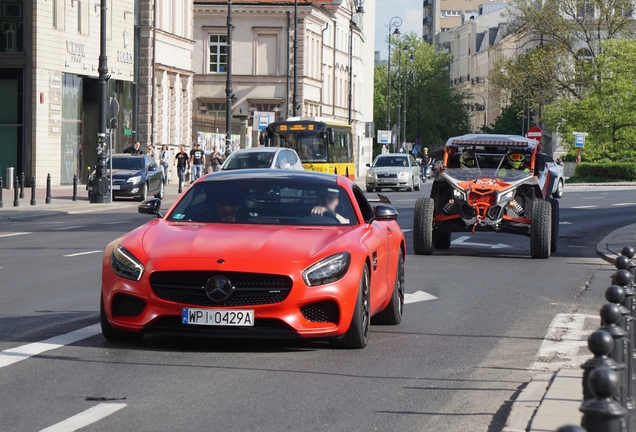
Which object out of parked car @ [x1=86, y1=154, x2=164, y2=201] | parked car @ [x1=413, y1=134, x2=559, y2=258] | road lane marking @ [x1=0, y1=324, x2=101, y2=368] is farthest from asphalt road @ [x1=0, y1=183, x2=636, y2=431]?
parked car @ [x1=86, y1=154, x2=164, y2=201]

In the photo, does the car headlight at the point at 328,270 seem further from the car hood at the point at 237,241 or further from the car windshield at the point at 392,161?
the car windshield at the point at 392,161

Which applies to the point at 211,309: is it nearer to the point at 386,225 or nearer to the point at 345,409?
the point at 345,409

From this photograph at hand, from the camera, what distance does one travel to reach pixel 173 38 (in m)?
60.9

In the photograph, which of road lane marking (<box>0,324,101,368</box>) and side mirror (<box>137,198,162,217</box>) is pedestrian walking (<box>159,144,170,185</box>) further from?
road lane marking (<box>0,324,101,368</box>)

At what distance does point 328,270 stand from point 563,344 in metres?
2.27

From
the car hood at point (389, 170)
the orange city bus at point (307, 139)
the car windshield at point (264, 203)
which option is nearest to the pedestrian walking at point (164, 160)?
the orange city bus at point (307, 139)

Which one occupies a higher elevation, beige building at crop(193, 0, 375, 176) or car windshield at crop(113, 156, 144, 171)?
beige building at crop(193, 0, 375, 176)

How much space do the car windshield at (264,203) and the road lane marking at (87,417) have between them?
332 centimetres

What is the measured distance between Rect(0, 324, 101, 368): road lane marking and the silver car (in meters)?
46.3

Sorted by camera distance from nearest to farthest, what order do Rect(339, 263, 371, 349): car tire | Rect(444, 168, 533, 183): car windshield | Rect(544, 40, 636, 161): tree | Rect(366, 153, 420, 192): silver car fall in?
1. Rect(339, 263, 371, 349): car tire
2. Rect(444, 168, 533, 183): car windshield
3. Rect(366, 153, 420, 192): silver car
4. Rect(544, 40, 636, 161): tree

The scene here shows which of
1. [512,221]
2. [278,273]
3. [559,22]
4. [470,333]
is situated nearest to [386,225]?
[470,333]

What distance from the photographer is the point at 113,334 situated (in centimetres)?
977

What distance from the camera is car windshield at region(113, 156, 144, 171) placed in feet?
134

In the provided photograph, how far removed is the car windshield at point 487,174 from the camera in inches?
813
